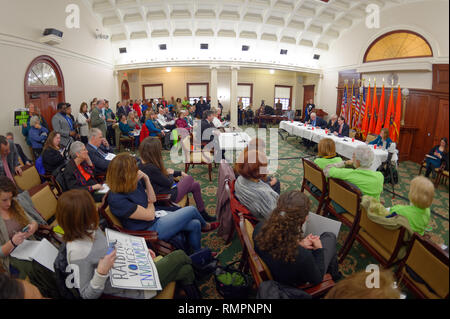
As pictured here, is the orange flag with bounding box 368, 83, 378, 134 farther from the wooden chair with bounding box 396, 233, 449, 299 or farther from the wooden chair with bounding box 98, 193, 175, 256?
the wooden chair with bounding box 98, 193, 175, 256

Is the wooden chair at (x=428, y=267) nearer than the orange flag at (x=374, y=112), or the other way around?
the wooden chair at (x=428, y=267)

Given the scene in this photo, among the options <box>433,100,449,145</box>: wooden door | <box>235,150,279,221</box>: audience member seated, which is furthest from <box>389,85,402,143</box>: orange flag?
<box>235,150,279,221</box>: audience member seated

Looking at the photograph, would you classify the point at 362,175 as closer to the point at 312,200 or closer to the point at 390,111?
the point at 390,111

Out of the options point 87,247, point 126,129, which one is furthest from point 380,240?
point 126,129

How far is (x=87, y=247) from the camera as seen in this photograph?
4.93 ft

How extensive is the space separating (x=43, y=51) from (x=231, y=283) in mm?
7963

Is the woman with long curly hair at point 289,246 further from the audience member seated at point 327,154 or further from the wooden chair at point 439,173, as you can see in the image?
the audience member seated at point 327,154

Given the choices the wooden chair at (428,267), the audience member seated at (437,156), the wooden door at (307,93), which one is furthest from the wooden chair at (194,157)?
the wooden door at (307,93)

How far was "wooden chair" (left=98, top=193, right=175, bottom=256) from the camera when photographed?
7.12 ft

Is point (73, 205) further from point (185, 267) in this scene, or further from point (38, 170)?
point (38, 170)

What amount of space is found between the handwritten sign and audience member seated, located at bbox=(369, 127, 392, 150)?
152cm

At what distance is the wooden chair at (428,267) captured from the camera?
2.64 ft

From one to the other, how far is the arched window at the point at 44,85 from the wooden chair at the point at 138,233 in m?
5.85
